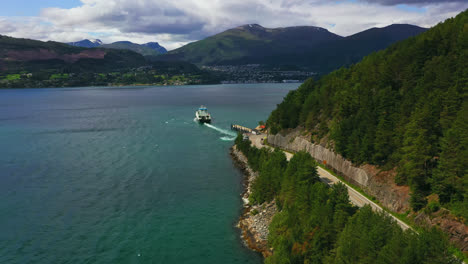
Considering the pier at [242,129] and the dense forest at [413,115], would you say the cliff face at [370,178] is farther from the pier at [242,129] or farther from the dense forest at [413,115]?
the pier at [242,129]

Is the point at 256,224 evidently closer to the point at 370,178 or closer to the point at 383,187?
the point at 370,178

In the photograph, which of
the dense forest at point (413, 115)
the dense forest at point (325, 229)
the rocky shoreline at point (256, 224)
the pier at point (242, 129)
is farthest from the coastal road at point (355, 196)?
the pier at point (242, 129)

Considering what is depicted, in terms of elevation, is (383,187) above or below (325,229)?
above

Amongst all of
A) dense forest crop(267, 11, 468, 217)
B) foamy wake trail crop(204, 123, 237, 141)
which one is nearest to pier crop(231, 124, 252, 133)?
foamy wake trail crop(204, 123, 237, 141)

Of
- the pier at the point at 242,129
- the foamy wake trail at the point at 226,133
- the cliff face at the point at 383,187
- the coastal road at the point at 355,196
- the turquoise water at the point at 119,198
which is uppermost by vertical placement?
the cliff face at the point at 383,187

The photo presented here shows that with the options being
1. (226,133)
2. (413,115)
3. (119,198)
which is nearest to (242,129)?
(226,133)

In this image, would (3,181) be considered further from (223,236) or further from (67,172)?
(223,236)

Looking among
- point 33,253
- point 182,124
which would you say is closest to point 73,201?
point 33,253
